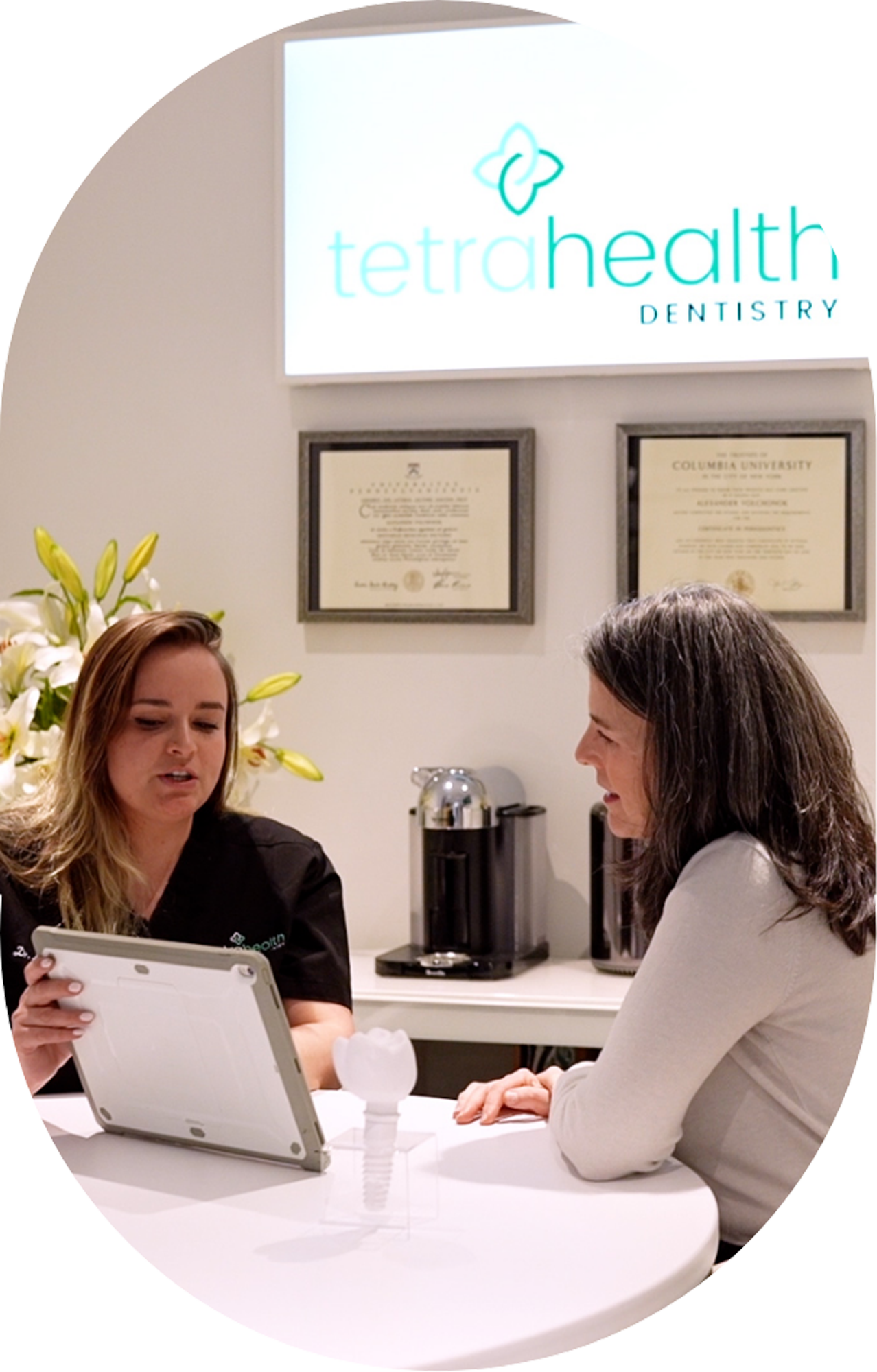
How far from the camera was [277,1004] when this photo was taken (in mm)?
1511

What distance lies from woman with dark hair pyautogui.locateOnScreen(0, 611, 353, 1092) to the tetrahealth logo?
0.56 m

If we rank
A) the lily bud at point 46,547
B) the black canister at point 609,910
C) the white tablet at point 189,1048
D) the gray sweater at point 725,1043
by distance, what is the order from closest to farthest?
the gray sweater at point 725,1043
the white tablet at point 189,1048
the black canister at point 609,910
the lily bud at point 46,547

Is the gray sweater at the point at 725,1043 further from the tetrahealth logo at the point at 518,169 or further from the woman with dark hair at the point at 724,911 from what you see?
the tetrahealth logo at the point at 518,169

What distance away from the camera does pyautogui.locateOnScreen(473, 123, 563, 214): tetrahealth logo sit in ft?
5.53

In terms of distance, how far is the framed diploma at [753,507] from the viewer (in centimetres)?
163

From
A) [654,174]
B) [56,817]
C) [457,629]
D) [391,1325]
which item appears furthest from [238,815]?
[654,174]

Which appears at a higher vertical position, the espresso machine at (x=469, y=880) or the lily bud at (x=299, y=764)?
the lily bud at (x=299, y=764)

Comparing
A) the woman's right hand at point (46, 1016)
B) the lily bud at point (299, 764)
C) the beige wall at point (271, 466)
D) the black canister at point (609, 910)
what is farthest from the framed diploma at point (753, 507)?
the woman's right hand at point (46, 1016)

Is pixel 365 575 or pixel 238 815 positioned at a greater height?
pixel 365 575

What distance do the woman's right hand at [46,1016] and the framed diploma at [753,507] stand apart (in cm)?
71

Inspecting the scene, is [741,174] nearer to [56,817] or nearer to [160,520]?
[160,520]

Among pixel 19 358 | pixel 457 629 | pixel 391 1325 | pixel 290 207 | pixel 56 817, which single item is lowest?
pixel 391 1325

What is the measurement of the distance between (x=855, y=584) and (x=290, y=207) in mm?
723

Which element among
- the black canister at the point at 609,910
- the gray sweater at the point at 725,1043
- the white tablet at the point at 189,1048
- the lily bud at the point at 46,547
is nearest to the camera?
the gray sweater at the point at 725,1043
